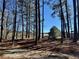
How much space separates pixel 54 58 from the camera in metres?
12.8

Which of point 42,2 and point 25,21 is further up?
point 42,2

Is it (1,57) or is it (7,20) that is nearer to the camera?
(1,57)

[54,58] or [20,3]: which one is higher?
[20,3]

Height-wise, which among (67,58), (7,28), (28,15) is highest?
(28,15)

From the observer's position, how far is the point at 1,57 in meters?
12.9

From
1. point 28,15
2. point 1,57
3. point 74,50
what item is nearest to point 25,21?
point 28,15

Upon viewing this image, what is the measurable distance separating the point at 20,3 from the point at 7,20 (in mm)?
4563

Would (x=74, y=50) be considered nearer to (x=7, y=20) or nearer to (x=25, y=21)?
(x=7, y=20)

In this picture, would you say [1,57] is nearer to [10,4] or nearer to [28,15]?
[10,4]

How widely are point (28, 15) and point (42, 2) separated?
9388mm

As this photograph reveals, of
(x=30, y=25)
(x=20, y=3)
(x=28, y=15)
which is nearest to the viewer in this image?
(x=20, y=3)

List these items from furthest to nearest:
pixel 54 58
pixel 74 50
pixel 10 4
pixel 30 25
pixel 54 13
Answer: pixel 30 25, pixel 10 4, pixel 54 13, pixel 74 50, pixel 54 58

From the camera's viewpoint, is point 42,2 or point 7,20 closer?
point 42,2

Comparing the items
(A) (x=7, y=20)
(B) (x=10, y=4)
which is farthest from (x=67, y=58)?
(A) (x=7, y=20)
